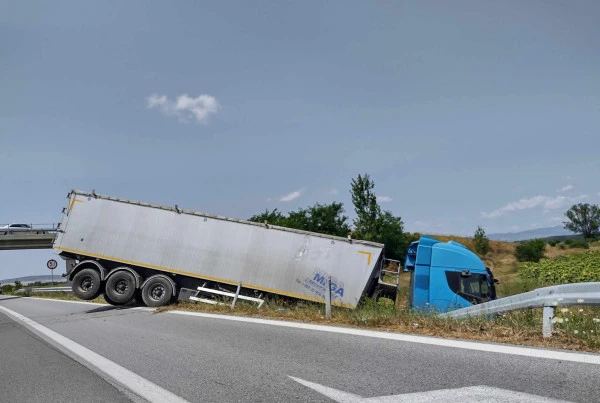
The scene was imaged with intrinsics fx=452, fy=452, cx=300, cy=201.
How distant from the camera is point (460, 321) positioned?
693cm

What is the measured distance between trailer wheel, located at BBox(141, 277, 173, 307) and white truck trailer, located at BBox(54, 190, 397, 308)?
0.11 ft

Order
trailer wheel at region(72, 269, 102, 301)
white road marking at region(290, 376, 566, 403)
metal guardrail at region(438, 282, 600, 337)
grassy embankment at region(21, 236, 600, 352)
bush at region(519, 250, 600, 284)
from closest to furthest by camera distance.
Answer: white road marking at region(290, 376, 566, 403) → metal guardrail at region(438, 282, 600, 337) → grassy embankment at region(21, 236, 600, 352) → trailer wheel at region(72, 269, 102, 301) → bush at region(519, 250, 600, 284)

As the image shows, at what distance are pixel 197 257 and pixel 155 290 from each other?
184 cm

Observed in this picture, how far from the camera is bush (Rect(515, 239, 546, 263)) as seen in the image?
188 ft

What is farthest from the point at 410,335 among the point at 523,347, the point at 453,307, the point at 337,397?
the point at 453,307

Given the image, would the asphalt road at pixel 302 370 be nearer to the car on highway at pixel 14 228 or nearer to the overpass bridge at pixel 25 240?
the overpass bridge at pixel 25 240

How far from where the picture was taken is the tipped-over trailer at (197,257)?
1444 cm

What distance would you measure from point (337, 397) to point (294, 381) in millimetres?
735

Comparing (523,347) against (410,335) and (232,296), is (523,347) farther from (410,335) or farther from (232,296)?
(232,296)

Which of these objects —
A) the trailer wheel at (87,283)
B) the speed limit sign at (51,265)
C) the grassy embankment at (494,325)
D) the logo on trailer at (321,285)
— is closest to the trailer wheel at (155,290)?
the trailer wheel at (87,283)

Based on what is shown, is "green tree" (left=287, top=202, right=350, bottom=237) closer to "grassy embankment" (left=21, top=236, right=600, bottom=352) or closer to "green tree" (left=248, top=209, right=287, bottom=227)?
"green tree" (left=248, top=209, right=287, bottom=227)

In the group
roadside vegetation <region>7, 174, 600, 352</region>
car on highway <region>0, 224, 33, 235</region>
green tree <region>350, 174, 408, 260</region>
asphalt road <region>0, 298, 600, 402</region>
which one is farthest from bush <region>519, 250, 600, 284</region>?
car on highway <region>0, 224, 33, 235</region>

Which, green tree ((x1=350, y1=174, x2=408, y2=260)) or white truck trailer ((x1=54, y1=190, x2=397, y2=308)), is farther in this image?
green tree ((x1=350, y1=174, x2=408, y2=260))

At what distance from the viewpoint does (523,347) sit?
209 inches
